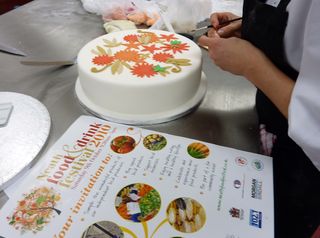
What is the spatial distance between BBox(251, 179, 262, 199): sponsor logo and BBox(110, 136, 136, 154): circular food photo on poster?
10.6 inches

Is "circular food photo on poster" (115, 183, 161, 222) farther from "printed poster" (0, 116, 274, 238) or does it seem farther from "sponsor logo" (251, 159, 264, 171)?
"sponsor logo" (251, 159, 264, 171)

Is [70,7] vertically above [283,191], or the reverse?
[70,7]

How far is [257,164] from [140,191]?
0.26m

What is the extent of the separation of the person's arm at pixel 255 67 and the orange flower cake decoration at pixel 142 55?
0.10 m

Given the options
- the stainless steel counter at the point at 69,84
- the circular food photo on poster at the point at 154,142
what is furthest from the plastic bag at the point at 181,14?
the circular food photo on poster at the point at 154,142

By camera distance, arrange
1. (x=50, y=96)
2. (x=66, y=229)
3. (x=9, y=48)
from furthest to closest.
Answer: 1. (x=9, y=48)
2. (x=50, y=96)
3. (x=66, y=229)

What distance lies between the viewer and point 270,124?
0.71 metres

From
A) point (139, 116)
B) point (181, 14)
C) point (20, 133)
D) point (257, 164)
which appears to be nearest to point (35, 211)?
point (20, 133)

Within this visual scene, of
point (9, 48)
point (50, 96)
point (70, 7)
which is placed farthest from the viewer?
point (70, 7)

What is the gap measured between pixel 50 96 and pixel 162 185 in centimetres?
47

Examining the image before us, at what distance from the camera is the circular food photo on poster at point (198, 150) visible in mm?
639

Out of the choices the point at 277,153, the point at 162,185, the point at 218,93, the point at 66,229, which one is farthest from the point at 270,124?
the point at 66,229

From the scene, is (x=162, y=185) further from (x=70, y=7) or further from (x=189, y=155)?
(x=70, y=7)

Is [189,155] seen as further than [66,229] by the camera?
Yes
